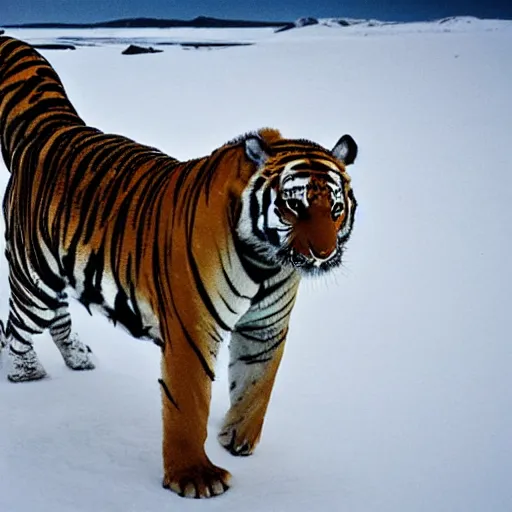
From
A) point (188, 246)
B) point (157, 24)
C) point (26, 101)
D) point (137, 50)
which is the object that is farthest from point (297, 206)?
point (137, 50)

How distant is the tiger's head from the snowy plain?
206 millimetres

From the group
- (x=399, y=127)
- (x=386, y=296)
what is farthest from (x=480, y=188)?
(x=386, y=296)

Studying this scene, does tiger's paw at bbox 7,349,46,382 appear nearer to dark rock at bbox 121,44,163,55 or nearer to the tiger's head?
the tiger's head

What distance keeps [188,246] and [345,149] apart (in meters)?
0.28

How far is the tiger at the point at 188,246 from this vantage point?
1.25 meters

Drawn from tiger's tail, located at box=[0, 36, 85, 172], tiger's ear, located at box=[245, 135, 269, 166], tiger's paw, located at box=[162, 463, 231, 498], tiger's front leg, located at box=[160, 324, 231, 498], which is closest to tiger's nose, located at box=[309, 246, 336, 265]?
tiger's ear, located at box=[245, 135, 269, 166]

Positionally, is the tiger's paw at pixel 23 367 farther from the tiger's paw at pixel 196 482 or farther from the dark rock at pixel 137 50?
the dark rock at pixel 137 50

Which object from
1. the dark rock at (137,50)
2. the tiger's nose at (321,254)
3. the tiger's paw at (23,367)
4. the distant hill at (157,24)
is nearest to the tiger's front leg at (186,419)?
the tiger's nose at (321,254)

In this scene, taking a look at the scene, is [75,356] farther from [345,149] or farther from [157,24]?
[157,24]

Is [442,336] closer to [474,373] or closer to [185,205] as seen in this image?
[474,373]

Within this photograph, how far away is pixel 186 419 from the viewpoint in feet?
4.47

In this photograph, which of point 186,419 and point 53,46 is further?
point 53,46

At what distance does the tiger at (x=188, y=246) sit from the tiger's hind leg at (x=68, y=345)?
14cm

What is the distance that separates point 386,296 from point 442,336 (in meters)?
0.29
